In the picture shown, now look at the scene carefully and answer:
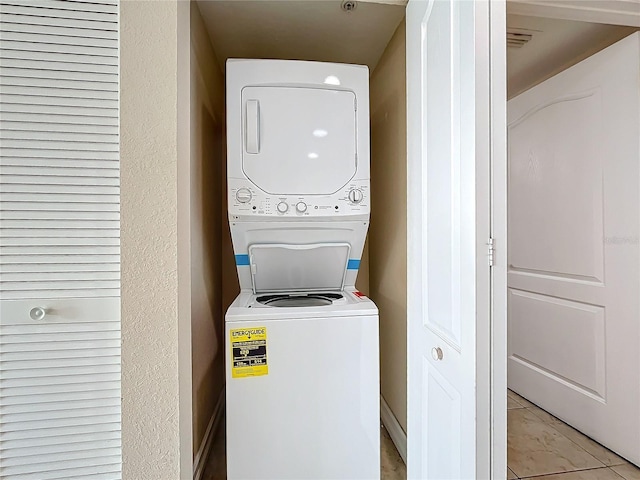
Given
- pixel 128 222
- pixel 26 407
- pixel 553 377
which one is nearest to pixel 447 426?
pixel 553 377

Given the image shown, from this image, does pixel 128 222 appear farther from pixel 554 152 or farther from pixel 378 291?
pixel 378 291

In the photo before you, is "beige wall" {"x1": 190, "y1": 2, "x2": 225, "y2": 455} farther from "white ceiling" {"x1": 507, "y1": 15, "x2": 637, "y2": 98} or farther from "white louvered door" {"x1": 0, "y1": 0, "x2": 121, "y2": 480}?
"white ceiling" {"x1": 507, "y1": 15, "x2": 637, "y2": 98}

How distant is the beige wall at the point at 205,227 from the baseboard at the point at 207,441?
1.7 inches

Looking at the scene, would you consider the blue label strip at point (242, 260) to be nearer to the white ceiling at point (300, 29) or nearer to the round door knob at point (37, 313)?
the round door knob at point (37, 313)

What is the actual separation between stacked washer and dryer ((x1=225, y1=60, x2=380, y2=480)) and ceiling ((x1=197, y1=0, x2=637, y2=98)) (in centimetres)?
30

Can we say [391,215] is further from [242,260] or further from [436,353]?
[436,353]

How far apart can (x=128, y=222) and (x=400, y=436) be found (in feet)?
5.50

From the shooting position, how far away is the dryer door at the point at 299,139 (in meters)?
1.75

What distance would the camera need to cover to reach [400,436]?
1936 mm

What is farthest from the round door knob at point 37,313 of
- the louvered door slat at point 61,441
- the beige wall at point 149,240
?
the louvered door slat at point 61,441

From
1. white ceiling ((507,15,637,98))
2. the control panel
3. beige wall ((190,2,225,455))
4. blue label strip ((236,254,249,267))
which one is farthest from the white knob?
white ceiling ((507,15,637,98))

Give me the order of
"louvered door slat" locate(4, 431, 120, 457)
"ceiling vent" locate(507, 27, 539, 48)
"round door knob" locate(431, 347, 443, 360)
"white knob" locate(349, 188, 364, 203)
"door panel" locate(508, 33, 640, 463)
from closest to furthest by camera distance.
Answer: "door panel" locate(508, 33, 640, 463), "ceiling vent" locate(507, 27, 539, 48), "round door knob" locate(431, 347, 443, 360), "louvered door slat" locate(4, 431, 120, 457), "white knob" locate(349, 188, 364, 203)

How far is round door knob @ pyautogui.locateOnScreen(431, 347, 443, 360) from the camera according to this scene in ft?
3.83

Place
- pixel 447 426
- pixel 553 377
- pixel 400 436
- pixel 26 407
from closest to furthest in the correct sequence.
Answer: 1. pixel 553 377
2. pixel 447 426
3. pixel 26 407
4. pixel 400 436
